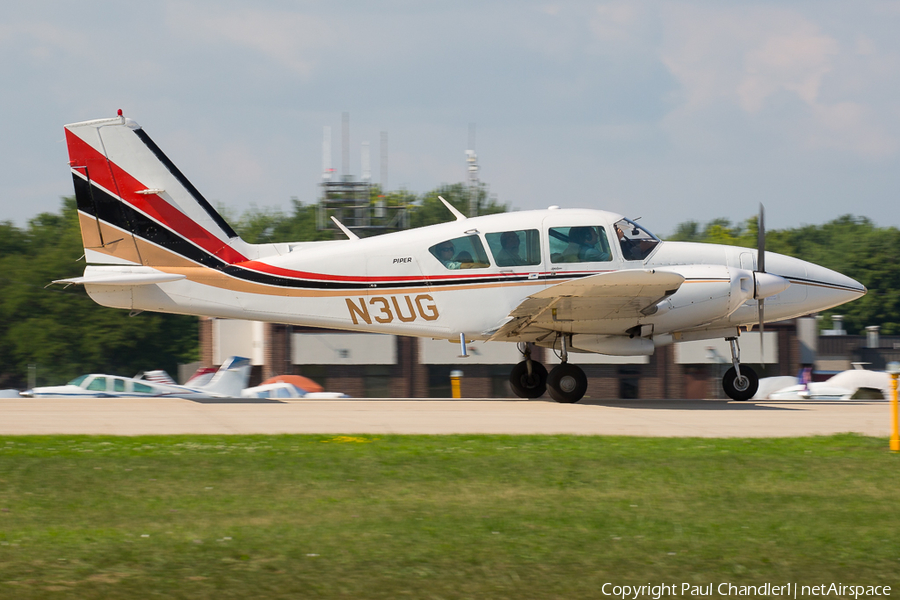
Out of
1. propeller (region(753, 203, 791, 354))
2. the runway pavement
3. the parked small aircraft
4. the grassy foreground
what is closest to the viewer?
the grassy foreground

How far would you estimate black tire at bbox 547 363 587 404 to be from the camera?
14227 mm

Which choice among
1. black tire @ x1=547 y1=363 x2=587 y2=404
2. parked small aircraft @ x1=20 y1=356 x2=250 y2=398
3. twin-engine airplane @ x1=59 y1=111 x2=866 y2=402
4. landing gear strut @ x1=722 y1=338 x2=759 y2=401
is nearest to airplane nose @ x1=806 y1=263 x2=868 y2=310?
twin-engine airplane @ x1=59 y1=111 x2=866 y2=402

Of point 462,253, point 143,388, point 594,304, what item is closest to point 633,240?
point 594,304

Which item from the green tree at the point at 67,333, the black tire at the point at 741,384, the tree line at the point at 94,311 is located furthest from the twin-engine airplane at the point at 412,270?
the green tree at the point at 67,333

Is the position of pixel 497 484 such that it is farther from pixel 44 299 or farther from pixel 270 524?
pixel 44 299

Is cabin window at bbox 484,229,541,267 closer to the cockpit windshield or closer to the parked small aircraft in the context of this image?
the cockpit windshield

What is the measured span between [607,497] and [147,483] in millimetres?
3792

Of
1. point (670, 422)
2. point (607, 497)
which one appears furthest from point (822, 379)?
point (607, 497)

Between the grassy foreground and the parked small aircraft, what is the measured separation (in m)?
Answer: 16.6

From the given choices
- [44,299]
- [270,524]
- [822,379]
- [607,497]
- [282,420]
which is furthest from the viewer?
[44,299]

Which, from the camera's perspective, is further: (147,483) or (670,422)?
(670,422)

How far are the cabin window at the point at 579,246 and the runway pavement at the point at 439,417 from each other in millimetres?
2357

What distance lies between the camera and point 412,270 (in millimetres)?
14227

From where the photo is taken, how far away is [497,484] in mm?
7465
